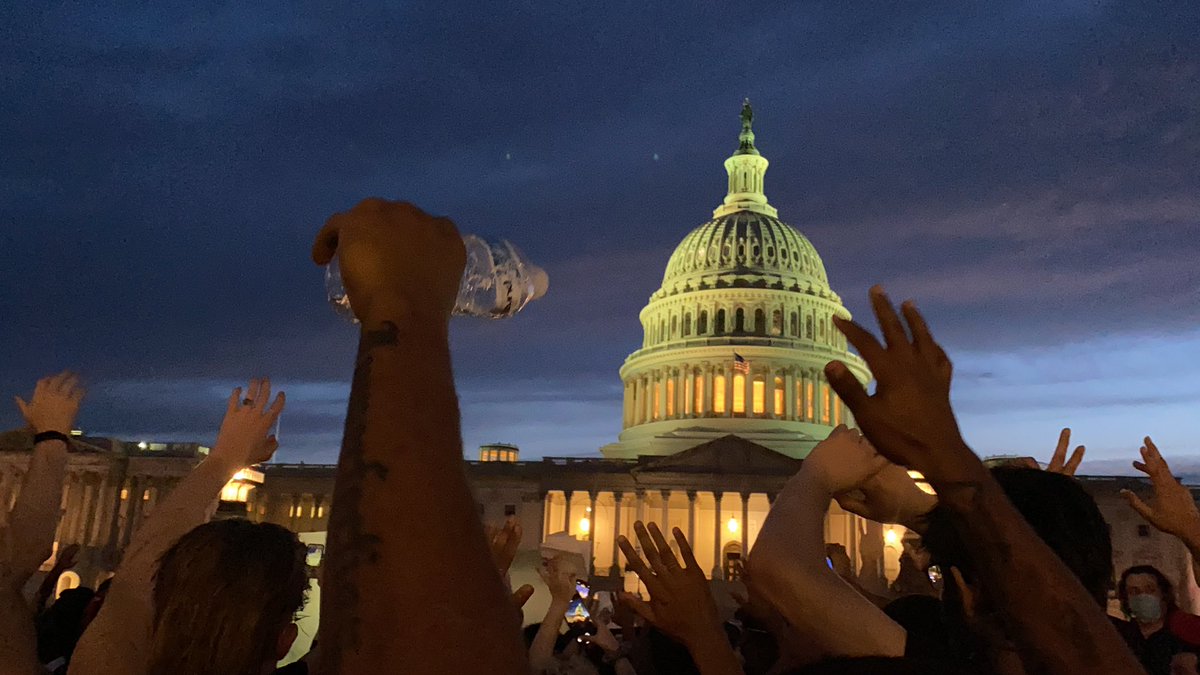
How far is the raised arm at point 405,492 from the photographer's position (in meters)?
1.76

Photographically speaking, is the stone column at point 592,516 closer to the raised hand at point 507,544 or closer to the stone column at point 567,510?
the stone column at point 567,510

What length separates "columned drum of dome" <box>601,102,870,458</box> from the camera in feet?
295

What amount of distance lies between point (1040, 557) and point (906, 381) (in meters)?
0.54

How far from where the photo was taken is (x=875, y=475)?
4422mm

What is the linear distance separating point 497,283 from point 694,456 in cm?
7086

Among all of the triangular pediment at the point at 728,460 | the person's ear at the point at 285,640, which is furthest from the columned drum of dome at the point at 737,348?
the person's ear at the point at 285,640

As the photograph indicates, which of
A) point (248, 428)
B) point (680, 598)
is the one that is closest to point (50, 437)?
point (248, 428)

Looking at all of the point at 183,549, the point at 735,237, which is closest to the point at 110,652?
the point at 183,549

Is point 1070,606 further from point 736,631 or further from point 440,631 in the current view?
point 736,631

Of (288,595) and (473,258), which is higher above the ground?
(473,258)

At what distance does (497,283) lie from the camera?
5.86 meters

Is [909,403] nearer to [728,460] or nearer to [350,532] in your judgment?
[350,532]

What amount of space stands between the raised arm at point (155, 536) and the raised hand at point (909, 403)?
3077mm

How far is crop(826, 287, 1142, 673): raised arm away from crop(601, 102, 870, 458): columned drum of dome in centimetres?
8265
